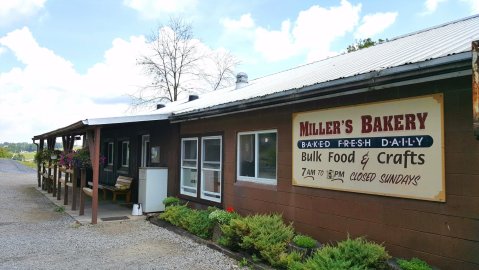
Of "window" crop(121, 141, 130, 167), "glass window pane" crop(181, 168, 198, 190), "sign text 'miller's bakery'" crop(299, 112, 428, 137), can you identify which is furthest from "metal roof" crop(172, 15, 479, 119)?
"window" crop(121, 141, 130, 167)

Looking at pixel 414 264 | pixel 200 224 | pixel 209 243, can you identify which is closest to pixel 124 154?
pixel 200 224

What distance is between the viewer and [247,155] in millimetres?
7500

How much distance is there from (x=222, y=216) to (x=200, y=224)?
0.71 m

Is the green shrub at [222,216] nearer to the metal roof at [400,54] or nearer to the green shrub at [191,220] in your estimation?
the green shrub at [191,220]

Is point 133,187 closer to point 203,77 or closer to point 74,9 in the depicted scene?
point 74,9

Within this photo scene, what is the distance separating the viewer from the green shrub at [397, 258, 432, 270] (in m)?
3.96

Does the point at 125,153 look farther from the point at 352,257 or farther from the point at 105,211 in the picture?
the point at 352,257

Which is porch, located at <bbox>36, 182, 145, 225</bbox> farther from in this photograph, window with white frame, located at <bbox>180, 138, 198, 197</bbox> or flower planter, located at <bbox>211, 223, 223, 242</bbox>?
flower planter, located at <bbox>211, 223, 223, 242</bbox>

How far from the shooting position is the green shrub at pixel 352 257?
4266 millimetres

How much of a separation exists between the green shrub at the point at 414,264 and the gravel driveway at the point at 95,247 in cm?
252

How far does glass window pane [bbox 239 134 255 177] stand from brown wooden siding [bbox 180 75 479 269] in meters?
0.78

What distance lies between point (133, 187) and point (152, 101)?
2030cm

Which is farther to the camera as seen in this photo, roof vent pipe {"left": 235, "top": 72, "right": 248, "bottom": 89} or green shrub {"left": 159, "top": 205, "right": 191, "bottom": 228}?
roof vent pipe {"left": 235, "top": 72, "right": 248, "bottom": 89}

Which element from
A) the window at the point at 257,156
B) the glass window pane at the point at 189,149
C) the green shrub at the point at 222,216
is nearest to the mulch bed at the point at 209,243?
the green shrub at the point at 222,216
